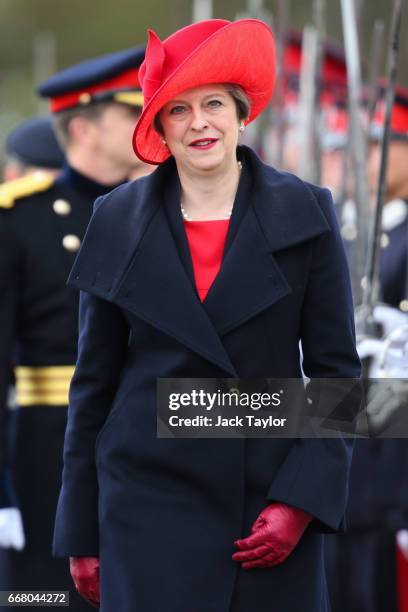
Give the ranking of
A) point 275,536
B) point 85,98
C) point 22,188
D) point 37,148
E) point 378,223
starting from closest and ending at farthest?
point 275,536, point 378,223, point 22,188, point 85,98, point 37,148

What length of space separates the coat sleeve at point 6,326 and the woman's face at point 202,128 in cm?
149

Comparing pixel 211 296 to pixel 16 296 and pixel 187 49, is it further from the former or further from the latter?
pixel 16 296

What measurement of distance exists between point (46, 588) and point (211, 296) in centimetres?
184

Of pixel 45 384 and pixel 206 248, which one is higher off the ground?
pixel 206 248

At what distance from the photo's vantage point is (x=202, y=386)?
324cm

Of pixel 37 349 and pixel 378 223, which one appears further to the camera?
pixel 37 349

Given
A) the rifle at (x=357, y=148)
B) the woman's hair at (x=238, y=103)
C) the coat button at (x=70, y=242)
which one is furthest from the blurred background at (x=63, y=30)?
the woman's hair at (x=238, y=103)

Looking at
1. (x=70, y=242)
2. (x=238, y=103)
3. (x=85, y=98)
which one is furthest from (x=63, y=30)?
(x=238, y=103)

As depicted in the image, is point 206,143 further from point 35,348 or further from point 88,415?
point 35,348

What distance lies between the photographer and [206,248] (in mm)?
3305

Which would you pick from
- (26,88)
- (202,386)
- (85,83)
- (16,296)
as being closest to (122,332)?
(202,386)

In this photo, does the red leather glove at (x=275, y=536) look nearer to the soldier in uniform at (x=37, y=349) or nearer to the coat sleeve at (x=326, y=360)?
the coat sleeve at (x=326, y=360)

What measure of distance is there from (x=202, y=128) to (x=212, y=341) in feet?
1.49

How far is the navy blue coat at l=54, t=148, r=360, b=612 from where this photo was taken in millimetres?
3195
